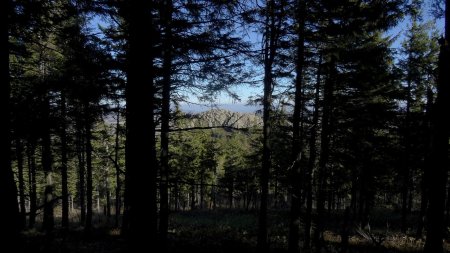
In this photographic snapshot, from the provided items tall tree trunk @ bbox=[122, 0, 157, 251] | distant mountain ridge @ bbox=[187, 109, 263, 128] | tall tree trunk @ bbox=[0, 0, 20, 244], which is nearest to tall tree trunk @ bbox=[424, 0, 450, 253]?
distant mountain ridge @ bbox=[187, 109, 263, 128]

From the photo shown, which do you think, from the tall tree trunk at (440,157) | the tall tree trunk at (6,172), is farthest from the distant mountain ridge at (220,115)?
the tall tree trunk at (440,157)

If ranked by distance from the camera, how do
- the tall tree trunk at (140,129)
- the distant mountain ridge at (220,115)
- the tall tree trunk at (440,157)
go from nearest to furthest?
1. the tall tree trunk at (140,129)
2. the tall tree trunk at (440,157)
3. the distant mountain ridge at (220,115)

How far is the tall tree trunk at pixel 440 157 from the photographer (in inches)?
280

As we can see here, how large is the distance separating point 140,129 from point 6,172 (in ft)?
7.18

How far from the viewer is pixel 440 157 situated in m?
7.23

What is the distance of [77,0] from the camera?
546cm

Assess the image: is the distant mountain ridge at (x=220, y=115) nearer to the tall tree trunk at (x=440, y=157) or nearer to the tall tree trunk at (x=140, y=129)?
the tall tree trunk at (x=140, y=129)

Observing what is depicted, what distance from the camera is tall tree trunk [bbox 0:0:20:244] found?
448cm

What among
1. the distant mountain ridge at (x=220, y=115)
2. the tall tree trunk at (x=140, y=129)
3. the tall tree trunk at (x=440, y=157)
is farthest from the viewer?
the distant mountain ridge at (x=220, y=115)

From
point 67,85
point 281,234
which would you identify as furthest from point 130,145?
point 281,234

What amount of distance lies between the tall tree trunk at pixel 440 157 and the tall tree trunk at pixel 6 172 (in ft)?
27.6

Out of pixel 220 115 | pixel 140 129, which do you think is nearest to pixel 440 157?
pixel 140 129

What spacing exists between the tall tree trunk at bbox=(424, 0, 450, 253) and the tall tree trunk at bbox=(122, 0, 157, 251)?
6.56 metres

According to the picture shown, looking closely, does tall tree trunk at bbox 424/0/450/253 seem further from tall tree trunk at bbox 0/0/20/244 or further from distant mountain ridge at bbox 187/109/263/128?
tall tree trunk at bbox 0/0/20/244
